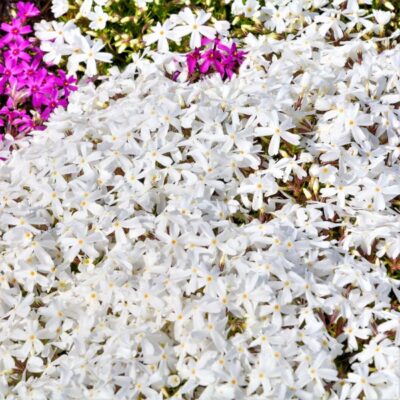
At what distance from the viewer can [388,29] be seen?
512 cm

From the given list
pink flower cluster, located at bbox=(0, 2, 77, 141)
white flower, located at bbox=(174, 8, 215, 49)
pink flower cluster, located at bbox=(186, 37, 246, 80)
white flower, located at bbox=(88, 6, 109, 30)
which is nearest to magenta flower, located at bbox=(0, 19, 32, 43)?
pink flower cluster, located at bbox=(0, 2, 77, 141)

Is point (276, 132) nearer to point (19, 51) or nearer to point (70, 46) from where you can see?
point (70, 46)

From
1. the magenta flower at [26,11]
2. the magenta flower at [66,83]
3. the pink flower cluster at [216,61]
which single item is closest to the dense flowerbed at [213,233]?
the pink flower cluster at [216,61]

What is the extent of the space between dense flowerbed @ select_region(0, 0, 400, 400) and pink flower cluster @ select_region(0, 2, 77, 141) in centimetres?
19

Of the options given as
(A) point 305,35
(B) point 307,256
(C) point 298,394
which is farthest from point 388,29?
(C) point 298,394

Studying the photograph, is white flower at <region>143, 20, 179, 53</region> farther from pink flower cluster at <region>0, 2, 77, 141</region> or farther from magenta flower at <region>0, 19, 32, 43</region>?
magenta flower at <region>0, 19, 32, 43</region>

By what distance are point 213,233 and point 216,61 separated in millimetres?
1460

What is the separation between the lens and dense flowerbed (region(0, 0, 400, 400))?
335cm

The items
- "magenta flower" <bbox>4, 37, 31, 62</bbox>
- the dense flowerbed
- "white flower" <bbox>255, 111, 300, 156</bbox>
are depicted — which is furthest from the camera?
"magenta flower" <bbox>4, 37, 31, 62</bbox>

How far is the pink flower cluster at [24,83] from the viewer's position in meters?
4.86

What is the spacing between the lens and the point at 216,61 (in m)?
4.71

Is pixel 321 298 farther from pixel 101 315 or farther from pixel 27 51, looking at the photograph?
pixel 27 51

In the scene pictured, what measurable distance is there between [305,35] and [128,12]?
1281 mm

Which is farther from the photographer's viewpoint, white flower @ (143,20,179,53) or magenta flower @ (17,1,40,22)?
magenta flower @ (17,1,40,22)
